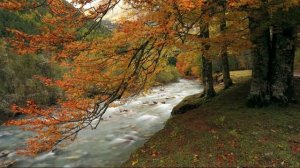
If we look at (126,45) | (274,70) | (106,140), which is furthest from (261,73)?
(106,140)

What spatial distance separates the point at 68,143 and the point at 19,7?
9423mm

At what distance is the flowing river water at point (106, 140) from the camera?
1384 centimetres

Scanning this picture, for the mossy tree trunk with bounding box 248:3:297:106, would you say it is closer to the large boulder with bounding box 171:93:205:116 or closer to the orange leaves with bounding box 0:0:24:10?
the large boulder with bounding box 171:93:205:116

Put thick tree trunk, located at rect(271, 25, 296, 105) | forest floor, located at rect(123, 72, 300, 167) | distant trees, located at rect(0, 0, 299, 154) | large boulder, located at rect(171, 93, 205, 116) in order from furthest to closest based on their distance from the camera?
1. large boulder, located at rect(171, 93, 205, 116)
2. thick tree trunk, located at rect(271, 25, 296, 105)
3. distant trees, located at rect(0, 0, 299, 154)
4. forest floor, located at rect(123, 72, 300, 167)

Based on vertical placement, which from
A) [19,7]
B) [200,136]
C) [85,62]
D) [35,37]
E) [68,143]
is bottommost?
[68,143]

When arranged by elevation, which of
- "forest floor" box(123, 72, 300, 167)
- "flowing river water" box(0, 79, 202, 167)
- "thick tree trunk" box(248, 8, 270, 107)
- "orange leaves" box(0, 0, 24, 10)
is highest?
"orange leaves" box(0, 0, 24, 10)

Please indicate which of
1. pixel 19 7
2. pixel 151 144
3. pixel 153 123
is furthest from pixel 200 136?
pixel 153 123

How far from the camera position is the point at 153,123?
20422mm

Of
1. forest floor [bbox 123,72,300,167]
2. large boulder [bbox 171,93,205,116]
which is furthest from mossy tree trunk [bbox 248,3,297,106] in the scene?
large boulder [bbox 171,93,205,116]

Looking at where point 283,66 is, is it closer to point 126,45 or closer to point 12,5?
point 126,45

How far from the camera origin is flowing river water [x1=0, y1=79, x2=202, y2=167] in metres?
13.8

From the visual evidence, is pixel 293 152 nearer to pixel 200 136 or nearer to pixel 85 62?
pixel 200 136

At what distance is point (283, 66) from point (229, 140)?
5601 millimetres

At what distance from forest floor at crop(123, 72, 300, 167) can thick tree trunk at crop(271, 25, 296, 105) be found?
2.17 ft
